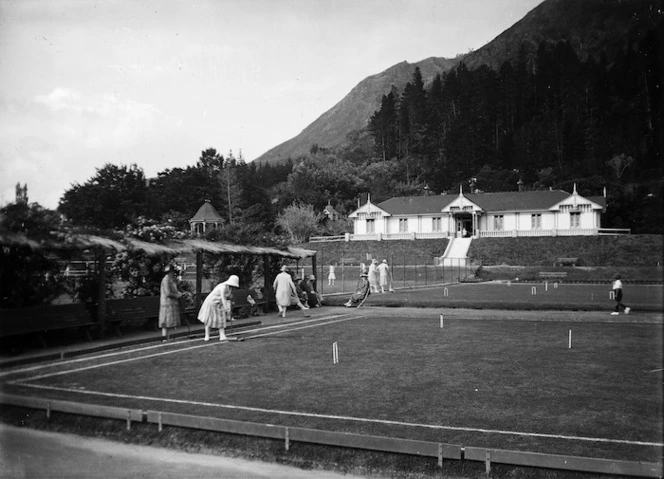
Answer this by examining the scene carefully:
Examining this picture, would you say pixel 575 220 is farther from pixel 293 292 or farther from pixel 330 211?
pixel 293 292

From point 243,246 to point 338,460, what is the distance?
57.1 ft

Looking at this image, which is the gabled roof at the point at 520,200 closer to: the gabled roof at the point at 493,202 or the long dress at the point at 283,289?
the gabled roof at the point at 493,202

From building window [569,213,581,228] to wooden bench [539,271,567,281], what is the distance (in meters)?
22.8

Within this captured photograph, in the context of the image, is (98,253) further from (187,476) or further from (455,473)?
(455,473)

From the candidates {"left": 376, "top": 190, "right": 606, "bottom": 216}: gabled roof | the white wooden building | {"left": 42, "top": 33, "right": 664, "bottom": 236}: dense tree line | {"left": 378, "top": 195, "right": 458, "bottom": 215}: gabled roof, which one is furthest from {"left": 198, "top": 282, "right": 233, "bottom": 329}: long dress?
{"left": 42, "top": 33, "right": 664, "bottom": 236}: dense tree line

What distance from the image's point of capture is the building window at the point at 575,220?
230 feet

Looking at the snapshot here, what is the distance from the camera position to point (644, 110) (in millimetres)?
99500

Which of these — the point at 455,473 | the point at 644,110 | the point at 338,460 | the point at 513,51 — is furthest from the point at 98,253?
the point at 513,51

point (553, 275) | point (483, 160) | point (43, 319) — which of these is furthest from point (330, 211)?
point (43, 319)

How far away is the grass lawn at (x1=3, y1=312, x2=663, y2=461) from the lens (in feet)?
28.1

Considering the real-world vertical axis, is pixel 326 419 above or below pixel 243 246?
below

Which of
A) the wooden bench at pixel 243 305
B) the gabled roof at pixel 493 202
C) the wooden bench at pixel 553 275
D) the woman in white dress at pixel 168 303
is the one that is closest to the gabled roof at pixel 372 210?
the gabled roof at pixel 493 202

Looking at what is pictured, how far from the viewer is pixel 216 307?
1697 cm

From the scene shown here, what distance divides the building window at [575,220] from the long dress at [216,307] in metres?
61.2
